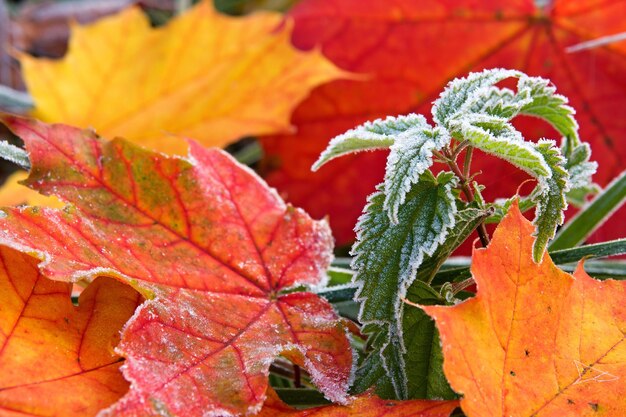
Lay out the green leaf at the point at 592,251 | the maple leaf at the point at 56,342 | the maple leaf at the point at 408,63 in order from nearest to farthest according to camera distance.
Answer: the maple leaf at the point at 56,342, the green leaf at the point at 592,251, the maple leaf at the point at 408,63

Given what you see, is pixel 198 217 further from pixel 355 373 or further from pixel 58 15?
pixel 58 15

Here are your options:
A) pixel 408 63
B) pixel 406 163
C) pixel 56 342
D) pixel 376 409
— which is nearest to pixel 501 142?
pixel 406 163

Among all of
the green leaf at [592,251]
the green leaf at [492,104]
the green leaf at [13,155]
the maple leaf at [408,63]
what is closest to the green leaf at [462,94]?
the green leaf at [492,104]

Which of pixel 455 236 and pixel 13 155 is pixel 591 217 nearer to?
pixel 455 236

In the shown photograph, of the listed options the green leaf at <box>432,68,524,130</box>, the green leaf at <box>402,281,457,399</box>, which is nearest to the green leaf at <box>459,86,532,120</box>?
the green leaf at <box>432,68,524,130</box>

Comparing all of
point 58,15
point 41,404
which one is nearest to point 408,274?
point 41,404

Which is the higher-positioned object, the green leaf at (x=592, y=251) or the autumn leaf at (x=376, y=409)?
the green leaf at (x=592, y=251)

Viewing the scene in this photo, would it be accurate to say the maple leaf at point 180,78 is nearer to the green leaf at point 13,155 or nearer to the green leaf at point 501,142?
the green leaf at point 13,155

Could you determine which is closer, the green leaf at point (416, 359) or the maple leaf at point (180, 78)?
the green leaf at point (416, 359)
